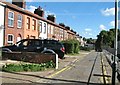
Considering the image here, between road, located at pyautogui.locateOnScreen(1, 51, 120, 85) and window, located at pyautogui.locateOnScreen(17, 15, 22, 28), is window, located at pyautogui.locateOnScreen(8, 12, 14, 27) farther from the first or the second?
road, located at pyautogui.locateOnScreen(1, 51, 120, 85)

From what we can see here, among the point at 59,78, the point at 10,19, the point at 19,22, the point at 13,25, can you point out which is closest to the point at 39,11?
the point at 19,22

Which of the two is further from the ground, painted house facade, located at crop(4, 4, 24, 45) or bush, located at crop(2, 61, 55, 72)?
painted house facade, located at crop(4, 4, 24, 45)

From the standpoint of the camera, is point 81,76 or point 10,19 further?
point 10,19

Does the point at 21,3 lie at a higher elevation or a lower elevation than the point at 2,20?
higher

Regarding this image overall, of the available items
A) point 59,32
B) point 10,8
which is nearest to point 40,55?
point 10,8

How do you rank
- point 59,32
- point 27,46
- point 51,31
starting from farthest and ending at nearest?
point 59,32 → point 51,31 → point 27,46

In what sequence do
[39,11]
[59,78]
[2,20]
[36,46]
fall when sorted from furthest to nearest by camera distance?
[39,11] → [2,20] → [36,46] → [59,78]

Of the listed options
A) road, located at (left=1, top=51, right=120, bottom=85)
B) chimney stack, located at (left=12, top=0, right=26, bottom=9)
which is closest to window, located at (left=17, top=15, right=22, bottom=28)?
chimney stack, located at (left=12, top=0, right=26, bottom=9)

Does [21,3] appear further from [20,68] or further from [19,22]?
[20,68]

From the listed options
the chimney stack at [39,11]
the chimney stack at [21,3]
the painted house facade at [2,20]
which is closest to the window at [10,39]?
the painted house facade at [2,20]

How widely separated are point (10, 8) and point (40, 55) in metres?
13.7

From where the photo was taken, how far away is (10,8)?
3212 centimetres

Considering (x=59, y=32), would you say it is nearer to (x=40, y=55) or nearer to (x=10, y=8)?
(x=10, y=8)

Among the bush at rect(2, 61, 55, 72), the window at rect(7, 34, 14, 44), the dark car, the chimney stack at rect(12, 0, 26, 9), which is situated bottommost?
the bush at rect(2, 61, 55, 72)
